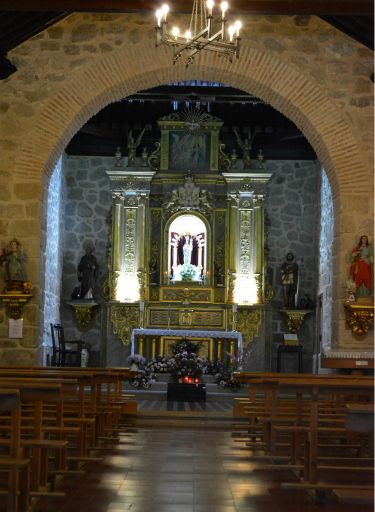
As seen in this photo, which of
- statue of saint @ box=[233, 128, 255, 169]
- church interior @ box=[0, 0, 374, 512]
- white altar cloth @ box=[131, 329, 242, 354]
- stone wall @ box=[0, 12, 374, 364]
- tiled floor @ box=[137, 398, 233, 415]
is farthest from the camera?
statue of saint @ box=[233, 128, 255, 169]

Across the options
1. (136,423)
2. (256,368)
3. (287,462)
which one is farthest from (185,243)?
(287,462)

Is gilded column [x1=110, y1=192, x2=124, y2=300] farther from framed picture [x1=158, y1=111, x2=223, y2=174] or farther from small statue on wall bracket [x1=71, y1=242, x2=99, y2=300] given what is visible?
framed picture [x1=158, y1=111, x2=223, y2=174]

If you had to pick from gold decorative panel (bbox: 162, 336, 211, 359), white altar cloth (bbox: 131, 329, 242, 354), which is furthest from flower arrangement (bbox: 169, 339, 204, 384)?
gold decorative panel (bbox: 162, 336, 211, 359)

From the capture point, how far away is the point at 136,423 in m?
11.8

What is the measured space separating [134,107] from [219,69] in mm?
7108

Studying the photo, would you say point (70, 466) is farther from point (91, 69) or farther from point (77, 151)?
point (77, 151)

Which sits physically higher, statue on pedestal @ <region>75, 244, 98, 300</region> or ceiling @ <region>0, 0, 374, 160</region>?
ceiling @ <region>0, 0, 374, 160</region>

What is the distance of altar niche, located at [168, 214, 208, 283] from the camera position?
2006cm

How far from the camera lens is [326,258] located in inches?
739

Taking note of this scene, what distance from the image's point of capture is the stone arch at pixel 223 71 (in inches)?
514

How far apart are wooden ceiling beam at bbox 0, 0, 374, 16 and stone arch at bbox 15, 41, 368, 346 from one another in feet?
2.89

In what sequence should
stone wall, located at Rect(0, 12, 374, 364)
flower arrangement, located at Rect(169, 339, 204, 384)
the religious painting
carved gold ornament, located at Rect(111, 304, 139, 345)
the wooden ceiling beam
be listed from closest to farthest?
the wooden ceiling beam
stone wall, located at Rect(0, 12, 374, 364)
flower arrangement, located at Rect(169, 339, 204, 384)
carved gold ornament, located at Rect(111, 304, 139, 345)
the religious painting

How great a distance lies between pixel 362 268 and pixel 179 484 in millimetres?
6760

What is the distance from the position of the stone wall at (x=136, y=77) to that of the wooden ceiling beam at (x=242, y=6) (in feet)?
2.47
